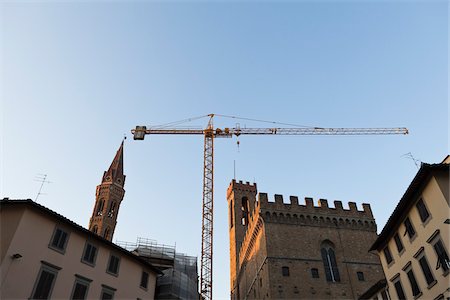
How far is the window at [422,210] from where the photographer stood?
60.3 ft

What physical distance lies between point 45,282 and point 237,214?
3999cm

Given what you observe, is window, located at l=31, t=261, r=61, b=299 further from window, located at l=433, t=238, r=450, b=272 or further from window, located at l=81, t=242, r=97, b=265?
window, located at l=433, t=238, r=450, b=272

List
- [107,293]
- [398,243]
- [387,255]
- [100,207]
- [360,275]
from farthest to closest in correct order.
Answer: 1. [100,207]
2. [360,275]
3. [387,255]
4. [107,293]
5. [398,243]

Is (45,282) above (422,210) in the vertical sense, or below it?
below

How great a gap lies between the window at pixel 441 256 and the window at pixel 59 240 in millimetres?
20045

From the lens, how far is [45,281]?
766 inches

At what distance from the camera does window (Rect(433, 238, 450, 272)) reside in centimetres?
1658

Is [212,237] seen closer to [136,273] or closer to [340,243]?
[340,243]

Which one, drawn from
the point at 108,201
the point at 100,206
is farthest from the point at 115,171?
the point at 100,206

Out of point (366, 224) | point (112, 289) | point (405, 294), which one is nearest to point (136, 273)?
point (112, 289)

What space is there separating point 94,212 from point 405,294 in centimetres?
3930

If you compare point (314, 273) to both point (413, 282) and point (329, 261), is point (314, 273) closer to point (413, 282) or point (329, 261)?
point (329, 261)

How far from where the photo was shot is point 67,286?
20422 mm

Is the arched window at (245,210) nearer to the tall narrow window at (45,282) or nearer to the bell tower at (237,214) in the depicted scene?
the bell tower at (237,214)
